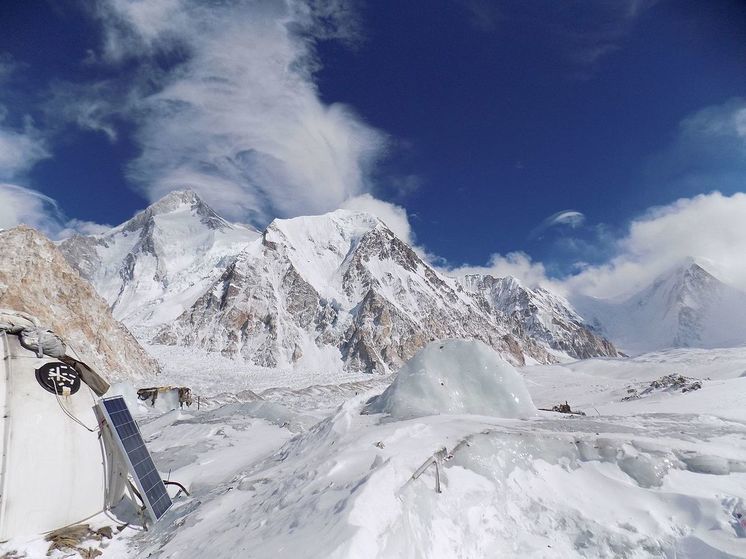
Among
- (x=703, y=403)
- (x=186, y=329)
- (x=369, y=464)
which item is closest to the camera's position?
(x=369, y=464)

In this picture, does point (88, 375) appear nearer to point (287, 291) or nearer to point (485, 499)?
point (485, 499)

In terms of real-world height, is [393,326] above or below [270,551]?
above

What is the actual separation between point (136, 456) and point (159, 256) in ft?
555

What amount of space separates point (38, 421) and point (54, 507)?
124cm

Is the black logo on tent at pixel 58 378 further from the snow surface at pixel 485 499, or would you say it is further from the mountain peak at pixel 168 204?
the mountain peak at pixel 168 204

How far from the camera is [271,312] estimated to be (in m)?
114

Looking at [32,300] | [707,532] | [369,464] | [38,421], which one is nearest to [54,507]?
[38,421]

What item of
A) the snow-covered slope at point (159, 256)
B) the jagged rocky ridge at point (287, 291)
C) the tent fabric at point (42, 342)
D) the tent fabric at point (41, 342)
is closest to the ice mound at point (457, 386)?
the tent fabric at point (42, 342)

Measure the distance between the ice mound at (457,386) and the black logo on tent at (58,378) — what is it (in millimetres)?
5967

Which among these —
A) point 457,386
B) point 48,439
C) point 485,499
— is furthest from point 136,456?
point 457,386

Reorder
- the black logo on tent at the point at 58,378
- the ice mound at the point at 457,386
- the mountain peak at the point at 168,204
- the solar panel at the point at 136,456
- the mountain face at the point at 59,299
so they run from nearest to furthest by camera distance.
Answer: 1. the black logo on tent at the point at 58,378
2. the solar panel at the point at 136,456
3. the ice mound at the point at 457,386
4. the mountain face at the point at 59,299
5. the mountain peak at the point at 168,204

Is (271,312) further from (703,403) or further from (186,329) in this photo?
(703,403)

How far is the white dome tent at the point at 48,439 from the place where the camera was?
5.72m

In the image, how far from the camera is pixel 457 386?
10352mm
